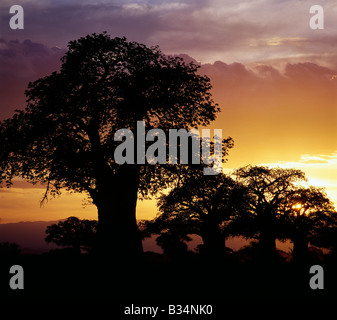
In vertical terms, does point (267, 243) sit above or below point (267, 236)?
below

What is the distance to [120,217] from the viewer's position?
71.3ft

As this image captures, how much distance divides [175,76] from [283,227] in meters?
24.3

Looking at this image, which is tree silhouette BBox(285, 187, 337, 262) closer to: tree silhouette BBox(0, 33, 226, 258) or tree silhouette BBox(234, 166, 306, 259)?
tree silhouette BBox(234, 166, 306, 259)

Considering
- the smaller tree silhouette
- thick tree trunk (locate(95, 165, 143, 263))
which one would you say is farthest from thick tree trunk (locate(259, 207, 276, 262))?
thick tree trunk (locate(95, 165, 143, 263))

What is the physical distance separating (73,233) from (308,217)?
87.2 ft

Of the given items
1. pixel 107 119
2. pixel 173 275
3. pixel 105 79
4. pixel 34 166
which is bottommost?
pixel 173 275

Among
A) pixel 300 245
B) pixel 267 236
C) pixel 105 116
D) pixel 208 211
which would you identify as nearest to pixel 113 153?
pixel 105 116

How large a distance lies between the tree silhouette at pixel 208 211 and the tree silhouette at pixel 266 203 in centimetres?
174

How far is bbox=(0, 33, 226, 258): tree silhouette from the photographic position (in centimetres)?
2134

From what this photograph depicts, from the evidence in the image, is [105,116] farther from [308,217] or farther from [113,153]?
[308,217]
